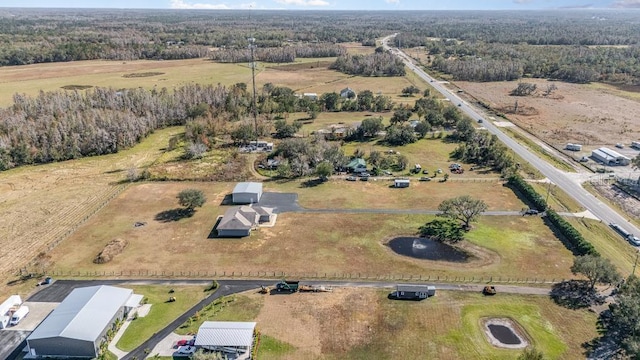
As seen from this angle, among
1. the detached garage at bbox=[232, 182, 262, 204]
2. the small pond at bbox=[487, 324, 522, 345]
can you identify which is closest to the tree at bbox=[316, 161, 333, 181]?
the detached garage at bbox=[232, 182, 262, 204]

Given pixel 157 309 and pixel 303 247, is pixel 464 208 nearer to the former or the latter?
pixel 303 247

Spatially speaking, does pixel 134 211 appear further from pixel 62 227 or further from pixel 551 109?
pixel 551 109

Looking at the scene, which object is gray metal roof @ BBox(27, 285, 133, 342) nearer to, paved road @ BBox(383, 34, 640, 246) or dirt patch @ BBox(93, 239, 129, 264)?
dirt patch @ BBox(93, 239, 129, 264)

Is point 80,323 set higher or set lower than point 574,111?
lower

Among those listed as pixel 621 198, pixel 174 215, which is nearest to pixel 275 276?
pixel 174 215

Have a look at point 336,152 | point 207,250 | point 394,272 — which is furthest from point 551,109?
point 207,250

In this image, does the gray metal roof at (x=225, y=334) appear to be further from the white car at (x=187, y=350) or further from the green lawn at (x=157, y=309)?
the green lawn at (x=157, y=309)
